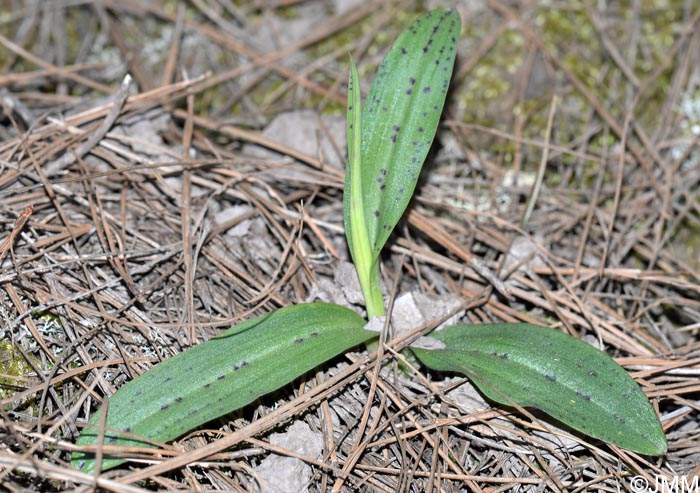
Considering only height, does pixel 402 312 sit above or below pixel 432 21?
below

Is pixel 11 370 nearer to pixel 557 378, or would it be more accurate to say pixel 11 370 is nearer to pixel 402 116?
pixel 402 116

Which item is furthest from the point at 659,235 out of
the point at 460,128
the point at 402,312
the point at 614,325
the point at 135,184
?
the point at 135,184

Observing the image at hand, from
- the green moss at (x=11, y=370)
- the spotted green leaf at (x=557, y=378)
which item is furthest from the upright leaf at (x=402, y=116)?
the green moss at (x=11, y=370)

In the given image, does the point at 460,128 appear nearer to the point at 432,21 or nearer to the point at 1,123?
the point at 432,21

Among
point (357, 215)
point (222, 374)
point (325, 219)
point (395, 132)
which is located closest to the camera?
point (222, 374)

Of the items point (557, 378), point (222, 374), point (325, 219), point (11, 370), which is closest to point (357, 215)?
point (325, 219)

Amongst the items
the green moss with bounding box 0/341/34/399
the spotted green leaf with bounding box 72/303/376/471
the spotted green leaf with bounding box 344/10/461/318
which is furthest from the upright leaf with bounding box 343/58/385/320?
the green moss with bounding box 0/341/34/399

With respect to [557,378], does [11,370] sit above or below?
above

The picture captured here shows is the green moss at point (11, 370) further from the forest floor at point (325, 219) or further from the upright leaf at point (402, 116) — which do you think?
the upright leaf at point (402, 116)
